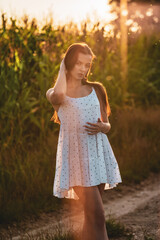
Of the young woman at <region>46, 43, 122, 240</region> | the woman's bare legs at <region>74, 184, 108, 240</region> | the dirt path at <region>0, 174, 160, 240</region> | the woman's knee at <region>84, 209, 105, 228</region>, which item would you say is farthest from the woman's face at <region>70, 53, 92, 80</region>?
the dirt path at <region>0, 174, 160, 240</region>

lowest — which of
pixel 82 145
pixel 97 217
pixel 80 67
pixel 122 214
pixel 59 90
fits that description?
pixel 122 214

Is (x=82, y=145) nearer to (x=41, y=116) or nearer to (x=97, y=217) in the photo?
(x=97, y=217)

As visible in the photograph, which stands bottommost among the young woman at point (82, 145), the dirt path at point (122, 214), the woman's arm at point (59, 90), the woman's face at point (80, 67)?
the dirt path at point (122, 214)

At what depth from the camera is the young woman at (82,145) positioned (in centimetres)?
270

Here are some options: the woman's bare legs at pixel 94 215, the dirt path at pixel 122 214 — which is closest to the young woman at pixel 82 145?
the woman's bare legs at pixel 94 215

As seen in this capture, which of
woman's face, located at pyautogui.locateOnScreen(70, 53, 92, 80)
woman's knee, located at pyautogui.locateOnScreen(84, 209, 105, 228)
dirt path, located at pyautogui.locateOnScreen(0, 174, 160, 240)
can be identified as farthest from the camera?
dirt path, located at pyautogui.locateOnScreen(0, 174, 160, 240)

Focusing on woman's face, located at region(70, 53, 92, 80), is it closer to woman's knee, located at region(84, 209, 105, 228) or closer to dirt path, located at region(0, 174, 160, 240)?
woman's knee, located at region(84, 209, 105, 228)

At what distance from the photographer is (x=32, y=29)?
263 inches

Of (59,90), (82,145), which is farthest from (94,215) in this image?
(59,90)

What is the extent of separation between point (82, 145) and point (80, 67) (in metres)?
0.59

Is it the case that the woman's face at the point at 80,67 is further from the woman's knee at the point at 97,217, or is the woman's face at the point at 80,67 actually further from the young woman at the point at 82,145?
the woman's knee at the point at 97,217

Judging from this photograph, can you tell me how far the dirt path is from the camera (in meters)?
3.85

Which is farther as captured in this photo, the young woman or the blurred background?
the blurred background

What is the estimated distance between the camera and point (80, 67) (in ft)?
9.20
